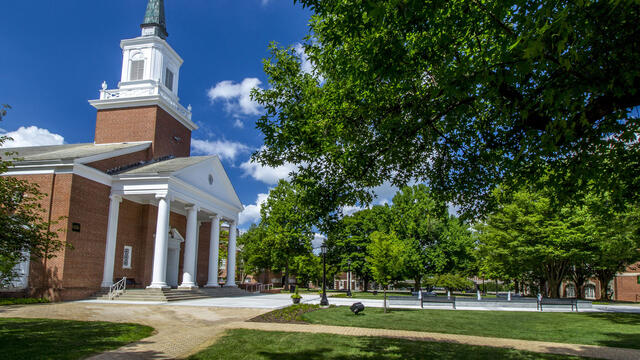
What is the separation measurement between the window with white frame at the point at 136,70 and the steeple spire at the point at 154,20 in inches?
113

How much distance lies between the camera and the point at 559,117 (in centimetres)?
461

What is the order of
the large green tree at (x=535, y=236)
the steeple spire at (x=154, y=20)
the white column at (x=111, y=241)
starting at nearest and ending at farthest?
the white column at (x=111, y=241) → the large green tree at (x=535, y=236) → the steeple spire at (x=154, y=20)

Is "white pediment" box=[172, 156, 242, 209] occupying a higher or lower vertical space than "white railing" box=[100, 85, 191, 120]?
lower

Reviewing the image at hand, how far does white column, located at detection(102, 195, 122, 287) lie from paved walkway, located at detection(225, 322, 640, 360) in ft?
47.0

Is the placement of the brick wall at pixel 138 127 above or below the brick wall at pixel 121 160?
above

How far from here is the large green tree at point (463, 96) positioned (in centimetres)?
473

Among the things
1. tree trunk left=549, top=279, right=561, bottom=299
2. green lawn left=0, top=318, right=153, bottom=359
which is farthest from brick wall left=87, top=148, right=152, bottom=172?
tree trunk left=549, top=279, right=561, bottom=299

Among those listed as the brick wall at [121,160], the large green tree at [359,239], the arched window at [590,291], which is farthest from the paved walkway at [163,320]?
the arched window at [590,291]

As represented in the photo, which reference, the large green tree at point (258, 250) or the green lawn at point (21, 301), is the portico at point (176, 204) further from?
the large green tree at point (258, 250)

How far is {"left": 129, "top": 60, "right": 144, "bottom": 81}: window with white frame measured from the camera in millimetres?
32312

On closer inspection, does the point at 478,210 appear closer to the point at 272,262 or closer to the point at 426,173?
the point at 426,173

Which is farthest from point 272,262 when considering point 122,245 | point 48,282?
point 48,282

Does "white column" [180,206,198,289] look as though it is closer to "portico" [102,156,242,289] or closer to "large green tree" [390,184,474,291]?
"portico" [102,156,242,289]

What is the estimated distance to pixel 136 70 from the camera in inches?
1275
